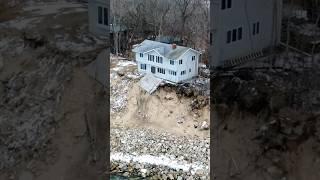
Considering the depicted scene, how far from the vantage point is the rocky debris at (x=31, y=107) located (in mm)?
1591

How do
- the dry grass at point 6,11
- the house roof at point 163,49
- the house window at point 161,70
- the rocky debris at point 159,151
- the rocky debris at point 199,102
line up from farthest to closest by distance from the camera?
1. the house window at point 161,70
2. the rocky debris at point 199,102
3. the house roof at point 163,49
4. the rocky debris at point 159,151
5. the dry grass at point 6,11

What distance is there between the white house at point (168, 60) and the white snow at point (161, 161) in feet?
3.40

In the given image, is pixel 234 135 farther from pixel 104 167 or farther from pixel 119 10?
pixel 119 10

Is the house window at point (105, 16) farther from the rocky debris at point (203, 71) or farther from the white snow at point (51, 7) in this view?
the rocky debris at point (203, 71)

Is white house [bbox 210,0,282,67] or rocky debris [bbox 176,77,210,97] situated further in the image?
rocky debris [bbox 176,77,210,97]

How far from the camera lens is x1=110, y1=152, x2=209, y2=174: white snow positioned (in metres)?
5.45

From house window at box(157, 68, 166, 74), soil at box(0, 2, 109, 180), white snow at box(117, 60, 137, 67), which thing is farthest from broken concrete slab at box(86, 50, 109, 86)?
white snow at box(117, 60, 137, 67)

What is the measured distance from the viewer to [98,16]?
1.74m

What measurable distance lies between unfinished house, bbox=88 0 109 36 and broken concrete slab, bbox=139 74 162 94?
181 inches

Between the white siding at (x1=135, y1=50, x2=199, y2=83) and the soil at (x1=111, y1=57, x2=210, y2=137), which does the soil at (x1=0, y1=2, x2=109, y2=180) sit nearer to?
the white siding at (x1=135, y1=50, x2=199, y2=83)

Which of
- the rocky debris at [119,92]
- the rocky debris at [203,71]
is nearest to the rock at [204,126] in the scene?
the rocky debris at [203,71]

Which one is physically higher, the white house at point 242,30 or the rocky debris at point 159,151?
the white house at point 242,30

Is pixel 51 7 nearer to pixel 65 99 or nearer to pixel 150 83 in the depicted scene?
pixel 65 99

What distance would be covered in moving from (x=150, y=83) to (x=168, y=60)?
1.36 feet
